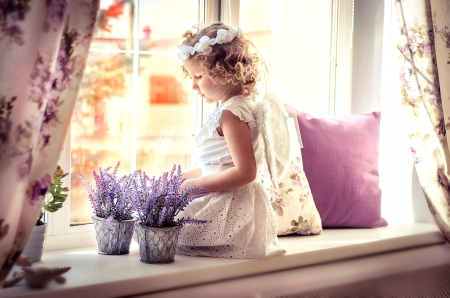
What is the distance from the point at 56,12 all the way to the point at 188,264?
79 cm

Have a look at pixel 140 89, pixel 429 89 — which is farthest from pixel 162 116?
pixel 429 89

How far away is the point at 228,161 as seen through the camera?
6.41 feet

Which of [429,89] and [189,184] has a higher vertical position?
[429,89]

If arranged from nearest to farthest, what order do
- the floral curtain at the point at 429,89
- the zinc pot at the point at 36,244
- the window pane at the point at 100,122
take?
1. the zinc pot at the point at 36,244
2. the window pane at the point at 100,122
3. the floral curtain at the point at 429,89

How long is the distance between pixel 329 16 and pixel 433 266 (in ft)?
3.67

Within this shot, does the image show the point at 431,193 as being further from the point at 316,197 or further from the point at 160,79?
the point at 160,79

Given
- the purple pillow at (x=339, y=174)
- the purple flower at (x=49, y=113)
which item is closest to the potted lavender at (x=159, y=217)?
the purple flower at (x=49, y=113)

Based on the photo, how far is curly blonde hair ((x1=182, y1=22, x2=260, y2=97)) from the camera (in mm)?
1913

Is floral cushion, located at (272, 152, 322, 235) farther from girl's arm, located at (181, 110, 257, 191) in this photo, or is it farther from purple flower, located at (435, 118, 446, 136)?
purple flower, located at (435, 118, 446, 136)

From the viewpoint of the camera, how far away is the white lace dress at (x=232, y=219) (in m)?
1.88

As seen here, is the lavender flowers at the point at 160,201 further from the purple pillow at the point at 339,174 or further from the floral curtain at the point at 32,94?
the purple pillow at the point at 339,174

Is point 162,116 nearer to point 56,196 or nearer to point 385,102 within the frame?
point 56,196

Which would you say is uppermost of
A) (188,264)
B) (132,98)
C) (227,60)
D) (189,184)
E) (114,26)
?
(114,26)

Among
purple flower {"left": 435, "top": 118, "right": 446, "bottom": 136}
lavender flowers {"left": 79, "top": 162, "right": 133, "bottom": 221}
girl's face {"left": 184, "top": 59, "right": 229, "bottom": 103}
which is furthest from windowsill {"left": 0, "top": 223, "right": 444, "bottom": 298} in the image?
girl's face {"left": 184, "top": 59, "right": 229, "bottom": 103}
